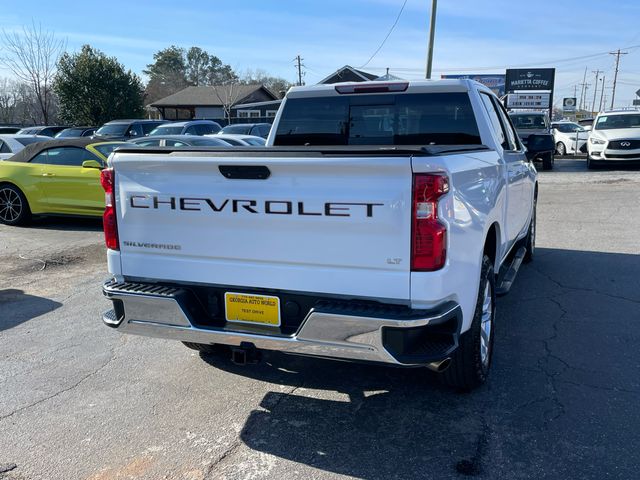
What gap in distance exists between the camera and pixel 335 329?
296 centimetres

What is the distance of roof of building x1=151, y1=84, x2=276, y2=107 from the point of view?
50.8 m

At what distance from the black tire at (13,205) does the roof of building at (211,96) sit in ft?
134

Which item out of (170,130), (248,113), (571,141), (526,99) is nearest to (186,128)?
(170,130)

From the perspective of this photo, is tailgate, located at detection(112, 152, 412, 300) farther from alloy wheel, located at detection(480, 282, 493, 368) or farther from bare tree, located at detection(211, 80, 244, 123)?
bare tree, located at detection(211, 80, 244, 123)

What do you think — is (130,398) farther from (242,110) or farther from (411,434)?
(242,110)

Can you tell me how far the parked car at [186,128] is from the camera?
61.1ft

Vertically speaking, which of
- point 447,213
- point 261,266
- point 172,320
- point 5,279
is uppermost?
point 447,213

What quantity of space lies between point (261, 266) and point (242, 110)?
4986 cm

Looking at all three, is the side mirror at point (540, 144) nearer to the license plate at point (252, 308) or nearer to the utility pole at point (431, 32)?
the license plate at point (252, 308)

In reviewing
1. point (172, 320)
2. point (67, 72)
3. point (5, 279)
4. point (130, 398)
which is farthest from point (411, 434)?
point (67, 72)

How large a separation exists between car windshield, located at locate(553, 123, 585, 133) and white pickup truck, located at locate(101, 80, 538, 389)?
24.7 metres

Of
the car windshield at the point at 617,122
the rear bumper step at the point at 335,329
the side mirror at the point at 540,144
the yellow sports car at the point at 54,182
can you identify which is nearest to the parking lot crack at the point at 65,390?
the rear bumper step at the point at 335,329

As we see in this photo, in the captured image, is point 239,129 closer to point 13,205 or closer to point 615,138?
point 13,205

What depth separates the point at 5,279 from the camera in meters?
6.90
